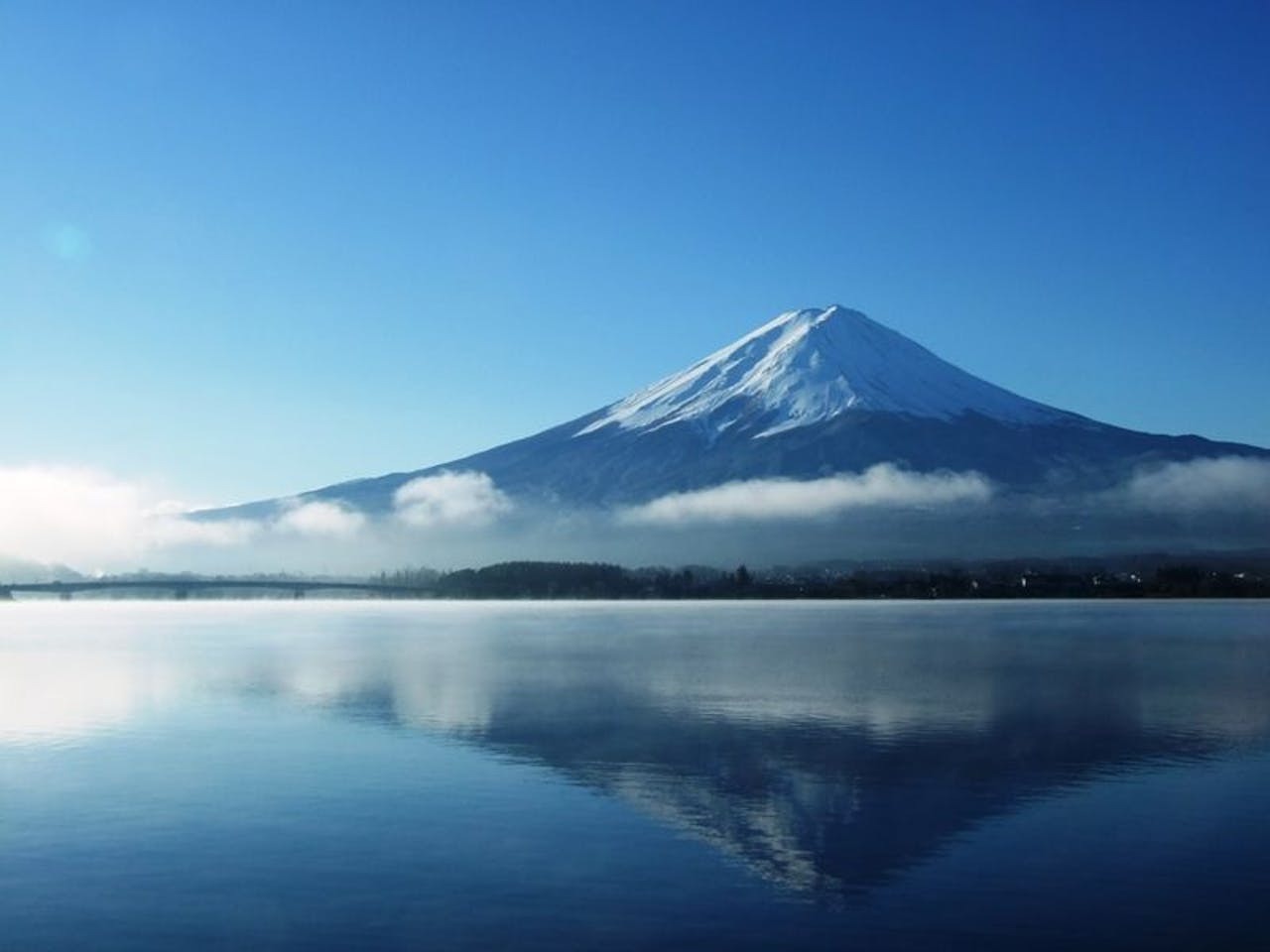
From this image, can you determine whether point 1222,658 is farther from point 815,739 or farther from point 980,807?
point 980,807

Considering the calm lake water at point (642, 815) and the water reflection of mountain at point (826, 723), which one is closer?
the calm lake water at point (642, 815)

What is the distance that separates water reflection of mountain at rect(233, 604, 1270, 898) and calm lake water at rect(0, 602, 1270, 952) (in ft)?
0.33

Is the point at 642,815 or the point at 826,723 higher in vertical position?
the point at 826,723

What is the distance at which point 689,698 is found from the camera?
96.2 feet

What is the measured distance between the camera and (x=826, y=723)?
2419cm

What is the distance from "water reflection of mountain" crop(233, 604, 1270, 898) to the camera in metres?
15.3

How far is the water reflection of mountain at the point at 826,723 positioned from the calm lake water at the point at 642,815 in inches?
4.0

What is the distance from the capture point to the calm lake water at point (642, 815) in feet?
36.8

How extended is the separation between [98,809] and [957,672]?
975 inches

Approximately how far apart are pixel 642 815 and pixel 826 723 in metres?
9.20

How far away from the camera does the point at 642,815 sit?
613 inches

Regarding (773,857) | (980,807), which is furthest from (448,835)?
(980,807)

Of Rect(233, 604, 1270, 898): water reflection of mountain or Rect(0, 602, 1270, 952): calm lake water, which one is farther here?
Rect(233, 604, 1270, 898): water reflection of mountain

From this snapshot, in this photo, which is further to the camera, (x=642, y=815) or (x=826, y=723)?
(x=826, y=723)
